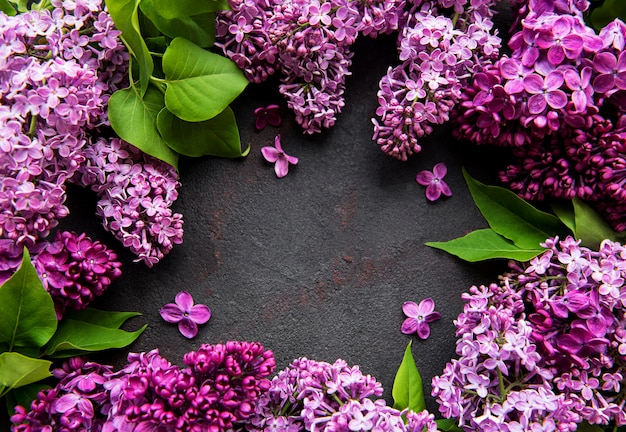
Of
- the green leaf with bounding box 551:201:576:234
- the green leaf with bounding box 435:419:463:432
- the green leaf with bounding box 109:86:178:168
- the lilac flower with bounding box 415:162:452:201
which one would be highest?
the green leaf with bounding box 109:86:178:168

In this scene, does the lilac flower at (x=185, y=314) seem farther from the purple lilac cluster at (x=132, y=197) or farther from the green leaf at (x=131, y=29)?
the green leaf at (x=131, y=29)

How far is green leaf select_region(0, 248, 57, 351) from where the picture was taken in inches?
43.4

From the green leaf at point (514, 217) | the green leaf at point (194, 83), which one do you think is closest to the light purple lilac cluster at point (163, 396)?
the green leaf at point (194, 83)

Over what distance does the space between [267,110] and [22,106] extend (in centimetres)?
51

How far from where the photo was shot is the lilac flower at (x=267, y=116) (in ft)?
4.62

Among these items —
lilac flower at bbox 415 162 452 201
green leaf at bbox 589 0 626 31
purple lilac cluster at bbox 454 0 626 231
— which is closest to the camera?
purple lilac cluster at bbox 454 0 626 231

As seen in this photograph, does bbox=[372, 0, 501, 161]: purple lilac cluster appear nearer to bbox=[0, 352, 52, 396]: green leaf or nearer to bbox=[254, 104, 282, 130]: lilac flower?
bbox=[254, 104, 282, 130]: lilac flower

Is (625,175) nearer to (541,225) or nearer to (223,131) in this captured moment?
(541,225)

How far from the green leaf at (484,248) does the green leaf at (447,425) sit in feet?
1.10

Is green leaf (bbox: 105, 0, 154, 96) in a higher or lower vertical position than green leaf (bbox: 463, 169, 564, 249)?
higher

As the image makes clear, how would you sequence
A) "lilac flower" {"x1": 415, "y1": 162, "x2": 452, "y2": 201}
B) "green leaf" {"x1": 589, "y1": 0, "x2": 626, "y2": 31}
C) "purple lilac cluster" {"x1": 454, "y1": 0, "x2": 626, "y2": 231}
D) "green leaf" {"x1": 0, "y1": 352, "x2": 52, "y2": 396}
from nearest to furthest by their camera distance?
"green leaf" {"x1": 0, "y1": 352, "x2": 52, "y2": 396}
"purple lilac cluster" {"x1": 454, "y1": 0, "x2": 626, "y2": 231}
"green leaf" {"x1": 589, "y1": 0, "x2": 626, "y2": 31}
"lilac flower" {"x1": 415, "y1": 162, "x2": 452, "y2": 201}

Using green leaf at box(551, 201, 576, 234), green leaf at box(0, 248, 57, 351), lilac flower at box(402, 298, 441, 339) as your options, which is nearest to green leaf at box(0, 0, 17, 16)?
green leaf at box(0, 248, 57, 351)

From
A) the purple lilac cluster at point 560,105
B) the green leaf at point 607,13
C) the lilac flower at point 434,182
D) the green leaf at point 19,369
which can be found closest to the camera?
the green leaf at point 19,369

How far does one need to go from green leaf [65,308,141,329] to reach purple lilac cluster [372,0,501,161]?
0.65m
